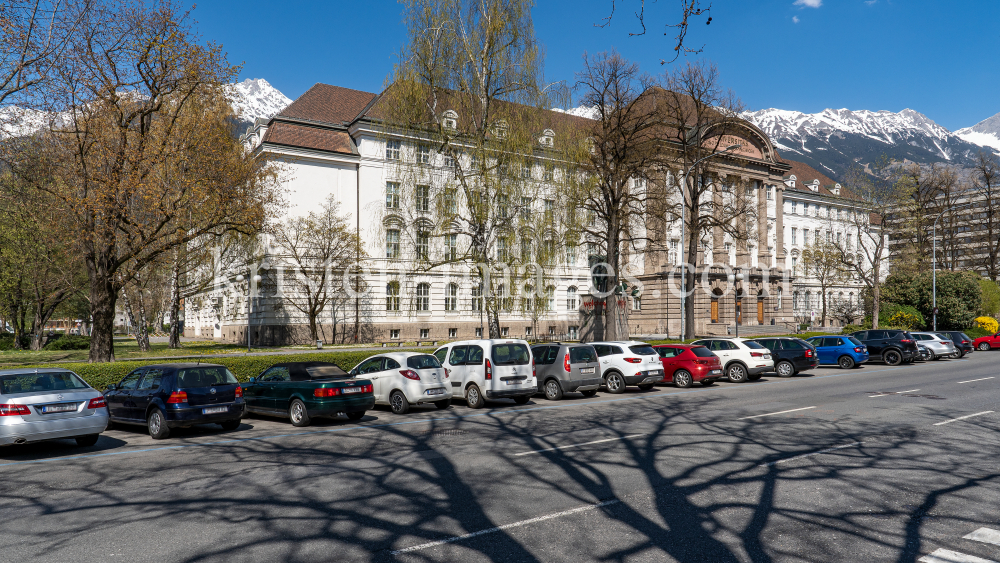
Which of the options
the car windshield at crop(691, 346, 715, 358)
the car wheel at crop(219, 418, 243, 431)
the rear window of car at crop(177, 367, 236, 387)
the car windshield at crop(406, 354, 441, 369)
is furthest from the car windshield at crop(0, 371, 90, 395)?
the car windshield at crop(691, 346, 715, 358)

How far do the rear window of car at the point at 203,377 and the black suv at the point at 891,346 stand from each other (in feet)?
98.5

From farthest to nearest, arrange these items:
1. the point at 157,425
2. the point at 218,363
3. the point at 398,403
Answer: the point at 218,363 → the point at 398,403 → the point at 157,425

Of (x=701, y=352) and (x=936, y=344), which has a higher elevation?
(x=701, y=352)

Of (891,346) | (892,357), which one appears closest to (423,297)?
(891,346)

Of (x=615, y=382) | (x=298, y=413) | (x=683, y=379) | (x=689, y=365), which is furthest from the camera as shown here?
(x=683, y=379)

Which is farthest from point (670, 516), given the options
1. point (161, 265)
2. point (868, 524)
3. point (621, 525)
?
point (161, 265)

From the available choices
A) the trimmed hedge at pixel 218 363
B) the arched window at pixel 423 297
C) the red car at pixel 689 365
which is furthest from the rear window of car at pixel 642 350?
the arched window at pixel 423 297

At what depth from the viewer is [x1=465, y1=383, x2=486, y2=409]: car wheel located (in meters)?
16.4

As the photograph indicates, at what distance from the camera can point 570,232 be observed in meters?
27.3

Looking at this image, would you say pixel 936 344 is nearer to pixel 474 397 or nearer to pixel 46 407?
pixel 474 397

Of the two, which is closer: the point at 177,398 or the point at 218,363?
the point at 177,398

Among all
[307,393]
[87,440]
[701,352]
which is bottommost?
[87,440]

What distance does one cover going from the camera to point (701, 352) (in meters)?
22.0

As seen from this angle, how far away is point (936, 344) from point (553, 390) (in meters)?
27.2
